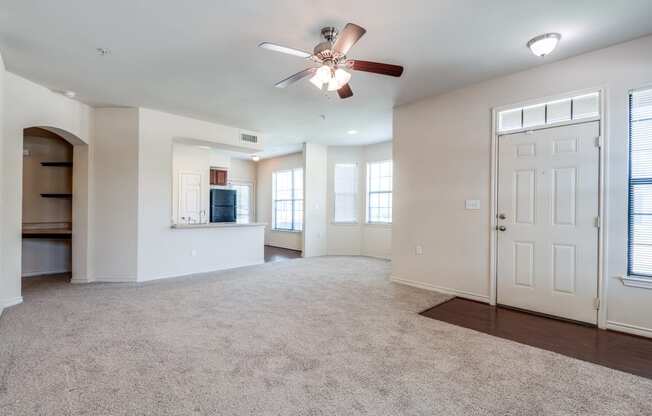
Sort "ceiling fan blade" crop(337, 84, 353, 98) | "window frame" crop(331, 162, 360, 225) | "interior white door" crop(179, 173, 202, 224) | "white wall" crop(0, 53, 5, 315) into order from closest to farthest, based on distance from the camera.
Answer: "ceiling fan blade" crop(337, 84, 353, 98), "white wall" crop(0, 53, 5, 315), "interior white door" crop(179, 173, 202, 224), "window frame" crop(331, 162, 360, 225)

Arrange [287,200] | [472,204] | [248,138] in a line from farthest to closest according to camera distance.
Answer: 1. [287,200]
2. [248,138]
3. [472,204]

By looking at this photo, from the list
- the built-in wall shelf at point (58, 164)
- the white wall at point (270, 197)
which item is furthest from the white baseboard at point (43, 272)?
the white wall at point (270, 197)

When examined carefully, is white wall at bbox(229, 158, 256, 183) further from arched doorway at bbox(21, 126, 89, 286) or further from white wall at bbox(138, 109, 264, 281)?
arched doorway at bbox(21, 126, 89, 286)

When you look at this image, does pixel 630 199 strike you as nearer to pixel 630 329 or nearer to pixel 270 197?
pixel 630 329

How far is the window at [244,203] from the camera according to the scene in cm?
1013

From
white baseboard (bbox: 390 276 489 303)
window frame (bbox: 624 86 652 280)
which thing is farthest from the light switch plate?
window frame (bbox: 624 86 652 280)

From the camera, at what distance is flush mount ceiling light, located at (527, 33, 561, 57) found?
2.81 m

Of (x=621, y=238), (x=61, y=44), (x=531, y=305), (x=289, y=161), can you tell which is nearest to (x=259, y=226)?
(x=289, y=161)

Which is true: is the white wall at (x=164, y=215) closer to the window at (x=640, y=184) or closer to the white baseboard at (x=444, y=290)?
the white baseboard at (x=444, y=290)

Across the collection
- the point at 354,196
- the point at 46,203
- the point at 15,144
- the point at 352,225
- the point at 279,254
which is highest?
the point at 15,144

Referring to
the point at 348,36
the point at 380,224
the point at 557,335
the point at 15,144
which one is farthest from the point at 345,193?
the point at 15,144

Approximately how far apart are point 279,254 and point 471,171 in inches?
208

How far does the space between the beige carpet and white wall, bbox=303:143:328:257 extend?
3.66 meters

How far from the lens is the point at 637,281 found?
115 inches
